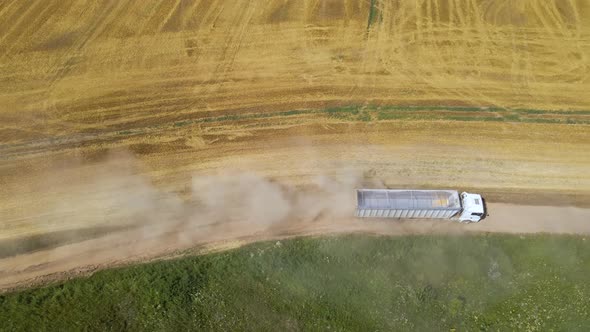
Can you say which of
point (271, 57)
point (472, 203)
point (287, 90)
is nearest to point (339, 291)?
point (472, 203)

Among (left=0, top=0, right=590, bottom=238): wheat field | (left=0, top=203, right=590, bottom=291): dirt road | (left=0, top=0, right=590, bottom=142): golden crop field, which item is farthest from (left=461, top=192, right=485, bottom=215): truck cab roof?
(left=0, top=0, right=590, bottom=142): golden crop field

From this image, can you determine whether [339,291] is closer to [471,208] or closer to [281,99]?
[471,208]

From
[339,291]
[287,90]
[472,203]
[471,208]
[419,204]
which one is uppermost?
[287,90]

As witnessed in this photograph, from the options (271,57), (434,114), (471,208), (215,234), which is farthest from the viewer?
(271,57)

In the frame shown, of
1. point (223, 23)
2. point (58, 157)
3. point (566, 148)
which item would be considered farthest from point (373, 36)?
point (58, 157)

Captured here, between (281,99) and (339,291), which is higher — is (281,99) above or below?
above

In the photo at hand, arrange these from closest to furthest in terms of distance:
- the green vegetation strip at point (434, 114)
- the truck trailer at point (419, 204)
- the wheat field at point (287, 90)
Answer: the truck trailer at point (419, 204), the wheat field at point (287, 90), the green vegetation strip at point (434, 114)

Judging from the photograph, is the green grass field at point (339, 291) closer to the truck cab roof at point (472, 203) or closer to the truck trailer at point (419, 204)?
the truck trailer at point (419, 204)

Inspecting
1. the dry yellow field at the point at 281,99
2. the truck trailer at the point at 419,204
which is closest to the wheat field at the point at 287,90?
the dry yellow field at the point at 281,99
